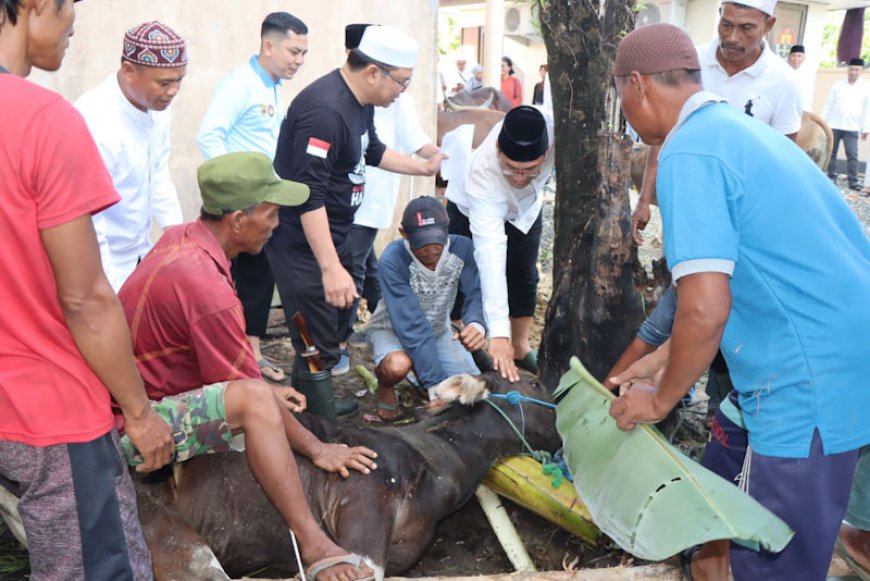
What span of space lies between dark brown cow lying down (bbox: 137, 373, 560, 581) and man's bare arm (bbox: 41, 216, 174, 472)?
79 cm

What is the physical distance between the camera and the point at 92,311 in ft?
6.42

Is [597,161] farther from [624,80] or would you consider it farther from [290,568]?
[290,568]

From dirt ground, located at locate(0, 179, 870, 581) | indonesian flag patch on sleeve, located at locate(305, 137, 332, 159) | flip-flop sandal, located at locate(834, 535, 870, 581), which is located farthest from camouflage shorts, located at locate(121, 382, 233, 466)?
flip-flop sandal, located at locate(834, 535, 870, 581)

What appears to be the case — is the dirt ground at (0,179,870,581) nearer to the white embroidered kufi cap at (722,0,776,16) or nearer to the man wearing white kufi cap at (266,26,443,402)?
the man wearing white kufi cap at (266,26,443,402)

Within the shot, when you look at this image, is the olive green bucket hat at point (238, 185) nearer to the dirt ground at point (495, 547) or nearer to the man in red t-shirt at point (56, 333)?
the man in red t-shirt at point (56, 333)

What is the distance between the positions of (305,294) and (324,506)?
1.43 meters

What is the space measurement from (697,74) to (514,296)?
303 cm

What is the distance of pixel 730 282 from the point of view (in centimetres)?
229

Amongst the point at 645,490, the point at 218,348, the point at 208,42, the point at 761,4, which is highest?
the point at 761,4

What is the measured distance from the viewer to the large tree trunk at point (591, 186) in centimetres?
412

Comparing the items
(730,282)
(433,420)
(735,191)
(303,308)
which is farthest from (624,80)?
(303,308)

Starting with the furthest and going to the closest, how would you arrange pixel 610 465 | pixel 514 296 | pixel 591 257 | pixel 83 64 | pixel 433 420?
pixel 83 64 → pixel 514 296 → pixel 591 257 → pixel 433 420 → pixel 610 465

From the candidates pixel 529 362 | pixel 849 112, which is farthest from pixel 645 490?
pixel 849 112

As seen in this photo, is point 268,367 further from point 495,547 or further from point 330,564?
point 330,564
